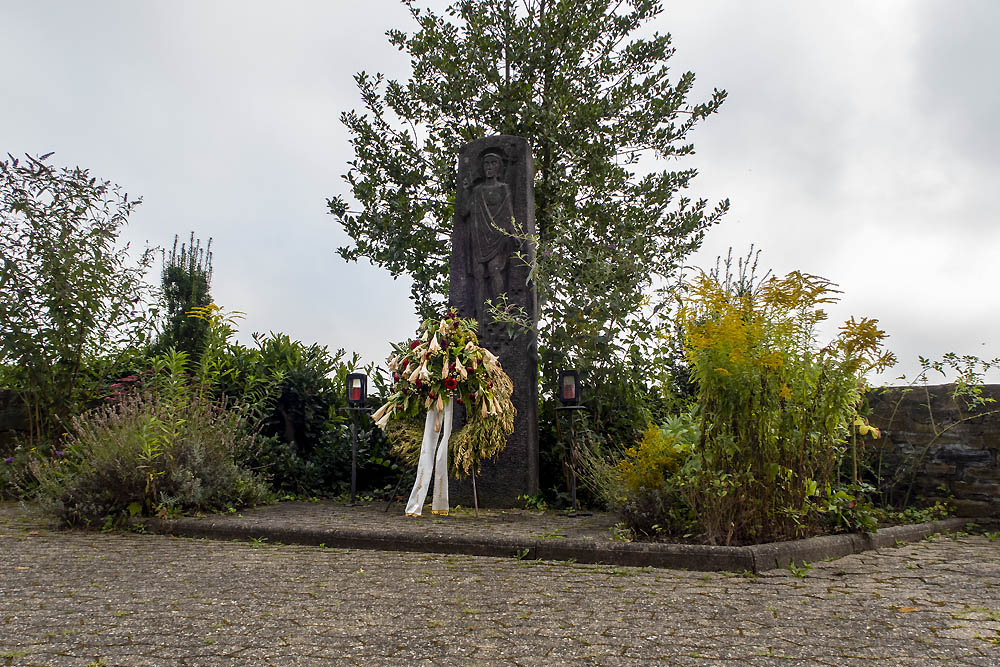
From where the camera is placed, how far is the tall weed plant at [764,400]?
4.92m

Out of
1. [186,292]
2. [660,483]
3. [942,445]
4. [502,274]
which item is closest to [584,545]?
[660,483]

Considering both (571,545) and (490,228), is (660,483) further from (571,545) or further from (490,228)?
(490,228)

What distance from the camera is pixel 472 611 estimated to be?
140 inches

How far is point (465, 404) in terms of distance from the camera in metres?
7.36

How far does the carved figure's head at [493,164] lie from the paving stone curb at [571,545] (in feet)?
13.9

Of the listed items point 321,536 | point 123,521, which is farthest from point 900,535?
point 123,521

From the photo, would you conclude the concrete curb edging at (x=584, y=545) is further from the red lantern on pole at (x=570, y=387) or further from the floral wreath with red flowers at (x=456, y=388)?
the red lantern on pole at (x=570, y=387)

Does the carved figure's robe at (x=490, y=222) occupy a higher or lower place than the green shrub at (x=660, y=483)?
higher

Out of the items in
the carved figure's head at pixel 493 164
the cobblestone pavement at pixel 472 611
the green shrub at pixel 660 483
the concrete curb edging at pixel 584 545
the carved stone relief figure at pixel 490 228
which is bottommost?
the cobblestone pavement at pixel 472 611

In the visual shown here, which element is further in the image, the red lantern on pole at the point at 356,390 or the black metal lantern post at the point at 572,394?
the red lantern on pole at the point at 356,390

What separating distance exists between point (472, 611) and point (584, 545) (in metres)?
1.63

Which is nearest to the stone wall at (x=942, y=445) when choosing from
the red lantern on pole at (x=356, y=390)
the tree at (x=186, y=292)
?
the red lantern on pole at (x=356, y=390)

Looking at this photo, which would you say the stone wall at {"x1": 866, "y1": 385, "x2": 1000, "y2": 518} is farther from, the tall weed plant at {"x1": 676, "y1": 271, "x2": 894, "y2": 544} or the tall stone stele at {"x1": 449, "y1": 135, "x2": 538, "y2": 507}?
the tall stone stele at {"x1": 449, "y1": 135, "x2": 538, "y2": 507}

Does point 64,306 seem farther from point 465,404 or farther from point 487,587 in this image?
point 487,587
